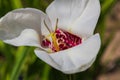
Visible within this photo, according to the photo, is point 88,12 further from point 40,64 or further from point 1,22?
point 40,64

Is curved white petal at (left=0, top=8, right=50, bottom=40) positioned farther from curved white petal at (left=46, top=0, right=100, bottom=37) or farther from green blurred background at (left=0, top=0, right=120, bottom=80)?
green blurred background at (left=0, top=0, right=120, bottom=80)

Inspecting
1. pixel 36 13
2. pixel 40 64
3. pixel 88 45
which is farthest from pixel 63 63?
pixel 40 64

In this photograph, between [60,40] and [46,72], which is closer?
[60,40]

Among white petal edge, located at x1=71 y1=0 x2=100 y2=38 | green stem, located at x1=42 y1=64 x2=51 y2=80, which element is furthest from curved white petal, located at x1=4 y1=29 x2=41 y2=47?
green stem, located at x1=42 y1=64 x2=51 y2=80

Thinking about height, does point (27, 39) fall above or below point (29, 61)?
above

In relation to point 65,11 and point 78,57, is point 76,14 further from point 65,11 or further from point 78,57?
point 78,57

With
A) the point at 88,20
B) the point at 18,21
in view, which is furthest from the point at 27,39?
the point at 88,20

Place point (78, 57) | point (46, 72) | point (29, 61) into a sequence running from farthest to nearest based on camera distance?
point (29, 61), point (46, 72), point (78, 57)
